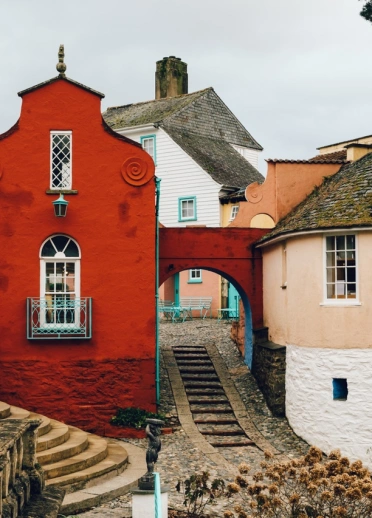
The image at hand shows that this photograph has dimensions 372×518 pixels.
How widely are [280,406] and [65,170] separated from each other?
758cm

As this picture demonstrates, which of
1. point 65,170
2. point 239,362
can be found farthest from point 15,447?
point 239,362

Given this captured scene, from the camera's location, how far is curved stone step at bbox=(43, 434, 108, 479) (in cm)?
1297

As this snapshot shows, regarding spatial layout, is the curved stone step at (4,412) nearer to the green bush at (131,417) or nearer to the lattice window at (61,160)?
the green bush at (131,417)

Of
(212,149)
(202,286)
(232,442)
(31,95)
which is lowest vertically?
(232,442)

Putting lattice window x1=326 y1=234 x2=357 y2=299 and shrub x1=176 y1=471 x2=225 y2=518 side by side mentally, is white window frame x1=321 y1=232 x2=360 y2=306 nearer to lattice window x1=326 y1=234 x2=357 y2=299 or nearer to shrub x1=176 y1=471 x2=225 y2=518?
lattice window x1=326 y1=234 x2=357 y2=299

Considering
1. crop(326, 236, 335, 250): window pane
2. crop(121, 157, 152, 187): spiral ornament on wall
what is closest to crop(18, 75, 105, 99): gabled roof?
crop(121, 157, 152, 187): spiral ornament on wall

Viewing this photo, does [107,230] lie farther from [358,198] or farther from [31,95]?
[358,198]

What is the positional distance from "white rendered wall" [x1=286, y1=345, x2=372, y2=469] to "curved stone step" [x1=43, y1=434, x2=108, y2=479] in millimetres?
4839

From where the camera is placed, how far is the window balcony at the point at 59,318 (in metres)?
18.1

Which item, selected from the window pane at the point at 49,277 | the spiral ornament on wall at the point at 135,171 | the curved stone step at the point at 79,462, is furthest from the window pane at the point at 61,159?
the curved stone step at the point at 79,462

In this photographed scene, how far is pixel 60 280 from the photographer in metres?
18.5

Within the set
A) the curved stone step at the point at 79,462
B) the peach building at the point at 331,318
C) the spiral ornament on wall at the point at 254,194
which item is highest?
the spiral ornament on wall at the point at 254,194

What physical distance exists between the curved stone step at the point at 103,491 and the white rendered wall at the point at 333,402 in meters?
4.30

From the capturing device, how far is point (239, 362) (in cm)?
2280
